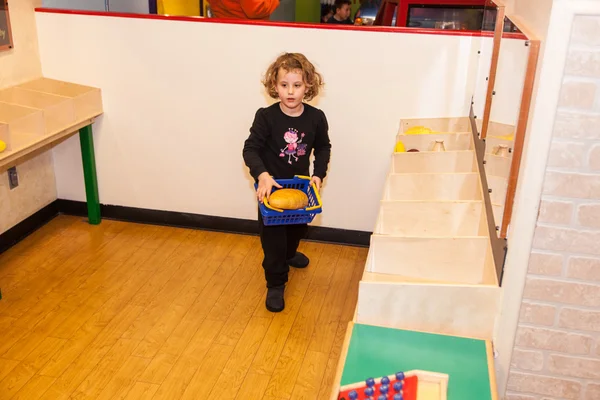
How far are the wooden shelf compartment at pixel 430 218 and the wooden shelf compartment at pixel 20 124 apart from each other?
1.74m

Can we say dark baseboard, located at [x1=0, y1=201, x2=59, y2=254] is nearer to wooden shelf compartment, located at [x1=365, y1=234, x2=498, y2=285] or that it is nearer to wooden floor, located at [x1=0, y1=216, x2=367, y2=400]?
→ wooden floor, located at [x1=0, y1=216, x2=367, y2=400]

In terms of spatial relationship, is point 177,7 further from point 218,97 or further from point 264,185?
point 264,185

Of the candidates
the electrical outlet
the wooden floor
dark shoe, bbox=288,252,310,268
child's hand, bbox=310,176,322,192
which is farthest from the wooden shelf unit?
the electrical outlet

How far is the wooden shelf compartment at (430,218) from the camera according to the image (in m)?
2.33

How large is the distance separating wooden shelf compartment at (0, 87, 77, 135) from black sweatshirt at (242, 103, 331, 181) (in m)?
1.12

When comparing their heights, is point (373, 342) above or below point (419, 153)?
below

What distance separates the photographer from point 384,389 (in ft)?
5.16

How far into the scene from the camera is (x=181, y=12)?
203 inches

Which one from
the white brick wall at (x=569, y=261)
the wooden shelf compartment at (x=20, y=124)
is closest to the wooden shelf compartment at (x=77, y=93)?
the wooden shelf compartment at (x=20, y=124)

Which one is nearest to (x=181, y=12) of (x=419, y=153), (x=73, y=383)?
(x=419, y=153)

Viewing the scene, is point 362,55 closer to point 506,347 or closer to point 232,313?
point 232,313

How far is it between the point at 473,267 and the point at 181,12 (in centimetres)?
384

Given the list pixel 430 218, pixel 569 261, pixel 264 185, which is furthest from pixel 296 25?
pixel 569 261

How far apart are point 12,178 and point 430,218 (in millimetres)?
2372
